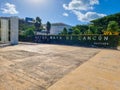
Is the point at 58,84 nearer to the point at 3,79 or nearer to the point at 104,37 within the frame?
the point at 3,79

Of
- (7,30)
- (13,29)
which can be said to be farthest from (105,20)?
(7,30)

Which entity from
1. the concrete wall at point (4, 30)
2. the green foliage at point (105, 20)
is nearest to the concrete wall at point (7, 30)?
the concrete wall at point (4, 30)

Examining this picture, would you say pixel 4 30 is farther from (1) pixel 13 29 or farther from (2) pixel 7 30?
(1) pixel 13 29

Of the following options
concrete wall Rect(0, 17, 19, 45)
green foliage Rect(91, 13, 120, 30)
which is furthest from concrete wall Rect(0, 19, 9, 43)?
green foliage Rect(91, 13, 120, 30)

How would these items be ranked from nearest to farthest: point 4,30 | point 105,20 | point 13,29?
point 4,30, point 13,29, point 105,20

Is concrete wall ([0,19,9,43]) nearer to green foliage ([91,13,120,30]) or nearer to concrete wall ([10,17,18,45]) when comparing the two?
concrete wall ([10,17,18,45])

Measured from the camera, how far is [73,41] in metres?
18.8

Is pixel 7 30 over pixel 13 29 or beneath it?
beneath

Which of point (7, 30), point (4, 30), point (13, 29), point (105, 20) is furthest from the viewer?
point (105, 20)

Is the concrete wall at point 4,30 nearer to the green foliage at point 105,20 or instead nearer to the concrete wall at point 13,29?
the concrete wall at point 13,29

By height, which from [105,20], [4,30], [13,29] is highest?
[105,20]

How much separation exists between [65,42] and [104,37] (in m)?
5.49

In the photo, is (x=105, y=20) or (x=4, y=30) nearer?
(x=4, y=30)

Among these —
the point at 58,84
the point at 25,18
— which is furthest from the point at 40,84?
the point at 25,18
